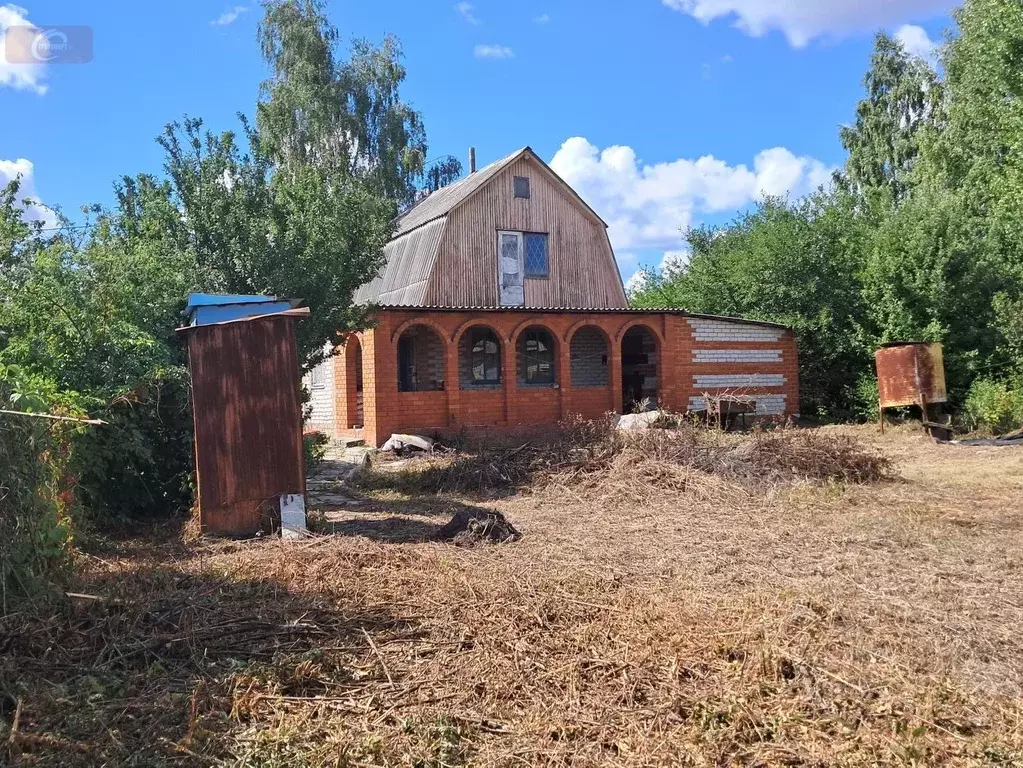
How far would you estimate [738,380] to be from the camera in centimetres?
1988

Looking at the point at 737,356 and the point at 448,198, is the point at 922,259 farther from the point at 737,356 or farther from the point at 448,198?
the point at 448,198

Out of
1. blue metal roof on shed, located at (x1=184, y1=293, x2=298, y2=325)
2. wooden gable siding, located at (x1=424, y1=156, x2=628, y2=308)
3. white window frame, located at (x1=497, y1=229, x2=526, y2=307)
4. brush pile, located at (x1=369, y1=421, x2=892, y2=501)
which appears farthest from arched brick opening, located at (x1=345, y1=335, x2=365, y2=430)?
blue metal roof on shed, located at (x1=184, y1=293, x2=298, y2=325)

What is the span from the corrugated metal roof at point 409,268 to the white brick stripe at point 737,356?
717 centimetres

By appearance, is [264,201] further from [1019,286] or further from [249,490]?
[1019,286]

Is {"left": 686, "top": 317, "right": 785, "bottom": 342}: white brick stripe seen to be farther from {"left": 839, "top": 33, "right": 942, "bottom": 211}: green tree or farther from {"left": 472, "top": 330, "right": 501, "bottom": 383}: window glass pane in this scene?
{"left": 839, "top": 33, "right": 942, "bottom": 211}: green tree

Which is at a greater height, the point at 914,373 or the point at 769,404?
the point at 914,373

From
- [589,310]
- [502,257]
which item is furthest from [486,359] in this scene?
[502,257]

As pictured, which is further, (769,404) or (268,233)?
(769,404)

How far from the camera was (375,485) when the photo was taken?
11.9m

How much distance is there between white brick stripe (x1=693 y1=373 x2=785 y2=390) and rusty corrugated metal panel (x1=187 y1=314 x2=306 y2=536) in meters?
13.4

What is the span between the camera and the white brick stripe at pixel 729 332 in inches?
774

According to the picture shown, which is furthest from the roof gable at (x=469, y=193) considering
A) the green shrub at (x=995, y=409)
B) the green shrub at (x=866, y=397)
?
the green shrub at (x=995, y=409)

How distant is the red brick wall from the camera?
16.6 m

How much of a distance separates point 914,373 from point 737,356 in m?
4.19
